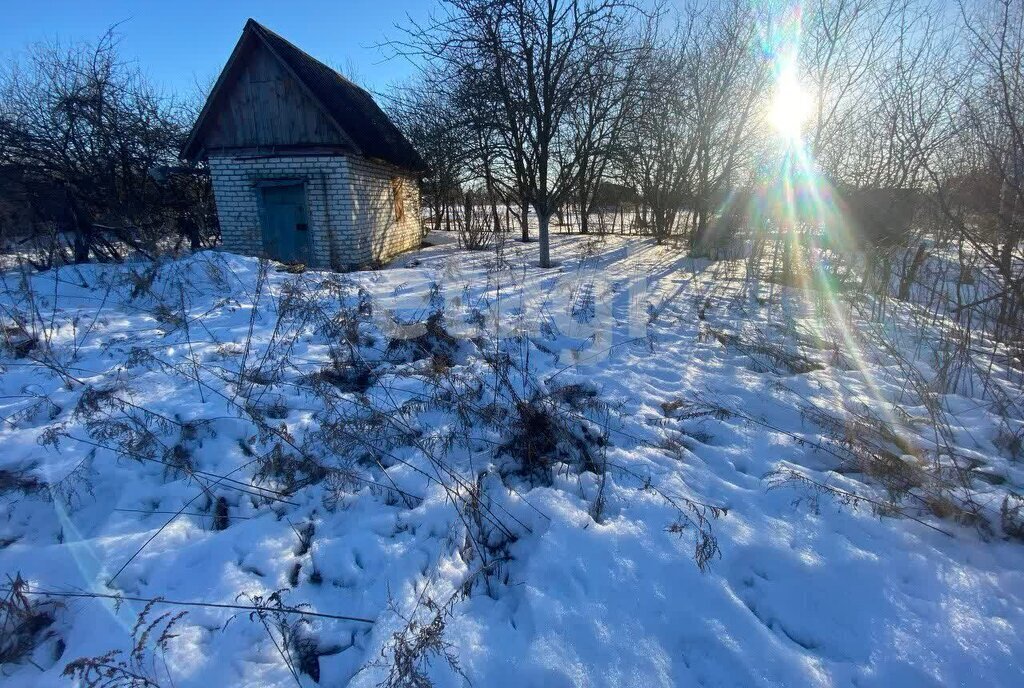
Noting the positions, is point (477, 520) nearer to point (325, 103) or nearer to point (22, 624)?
point (22, 624)

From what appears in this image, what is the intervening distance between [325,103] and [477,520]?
10303 millimetres

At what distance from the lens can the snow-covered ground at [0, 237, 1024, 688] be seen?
163 centimetres

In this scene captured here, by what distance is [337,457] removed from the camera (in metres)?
2.61

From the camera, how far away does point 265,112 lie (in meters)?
9.66

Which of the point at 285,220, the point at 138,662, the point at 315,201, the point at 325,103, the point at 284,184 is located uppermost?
the point at 325,103

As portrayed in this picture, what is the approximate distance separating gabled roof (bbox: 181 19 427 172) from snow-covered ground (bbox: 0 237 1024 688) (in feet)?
24.0

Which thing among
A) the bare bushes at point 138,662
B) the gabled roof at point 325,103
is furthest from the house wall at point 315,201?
the bare bushes at point 138,662

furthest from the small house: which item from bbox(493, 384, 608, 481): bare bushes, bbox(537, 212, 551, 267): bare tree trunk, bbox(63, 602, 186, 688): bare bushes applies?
bbox(63, 602, 186, 688): bare bushes

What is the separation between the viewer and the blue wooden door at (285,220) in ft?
33.1

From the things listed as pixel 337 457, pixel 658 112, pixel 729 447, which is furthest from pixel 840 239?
pixel 337 457

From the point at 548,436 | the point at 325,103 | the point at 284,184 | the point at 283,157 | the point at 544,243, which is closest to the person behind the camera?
the point at 548,436

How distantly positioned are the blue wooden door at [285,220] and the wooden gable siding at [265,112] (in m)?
1.01

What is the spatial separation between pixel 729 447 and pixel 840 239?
11580 millimetres

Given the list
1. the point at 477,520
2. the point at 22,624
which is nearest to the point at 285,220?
the point at 22,624
